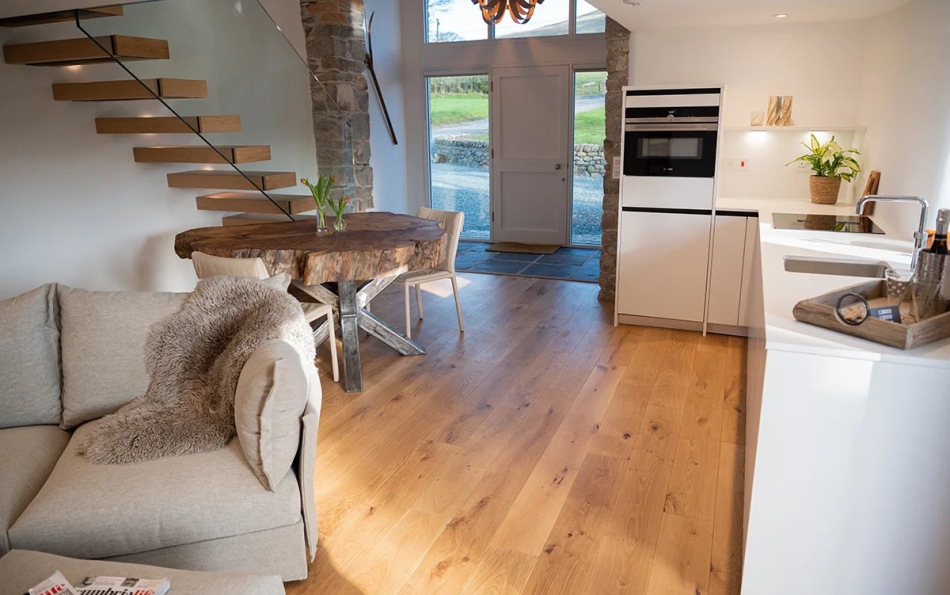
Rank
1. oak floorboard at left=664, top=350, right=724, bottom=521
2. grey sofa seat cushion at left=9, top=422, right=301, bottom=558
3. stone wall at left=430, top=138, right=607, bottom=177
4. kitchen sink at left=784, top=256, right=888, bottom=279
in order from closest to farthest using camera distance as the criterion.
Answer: grey sofa seat cushion at left=9, top=422, right=301, bottom=558 < oak floorboard at left=664, top=350, right=724, bottom=521 < kitchen sink at left=784, top=256, right=888, bottom=279 < stone wall at left=430, top=138, right=607, bottom=177

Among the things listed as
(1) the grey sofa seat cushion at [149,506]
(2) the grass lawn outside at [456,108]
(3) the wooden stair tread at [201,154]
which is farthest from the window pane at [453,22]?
(1) the grey sofa seat cushion at [149,506]

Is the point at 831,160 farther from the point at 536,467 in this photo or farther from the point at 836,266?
the point at 536,467

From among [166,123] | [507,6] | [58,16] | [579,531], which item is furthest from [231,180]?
[579,531]

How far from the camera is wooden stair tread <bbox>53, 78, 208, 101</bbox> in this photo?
12.8 feet

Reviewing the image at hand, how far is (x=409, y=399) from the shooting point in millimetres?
Answer: 3691

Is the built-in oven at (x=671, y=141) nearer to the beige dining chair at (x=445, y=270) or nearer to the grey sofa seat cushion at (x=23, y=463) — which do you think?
the beige dining chair at (x=445, y=270)

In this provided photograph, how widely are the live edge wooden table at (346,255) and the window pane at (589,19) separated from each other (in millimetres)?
3776

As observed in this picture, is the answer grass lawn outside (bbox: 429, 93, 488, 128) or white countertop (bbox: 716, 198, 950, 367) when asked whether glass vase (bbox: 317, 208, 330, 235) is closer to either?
white countertop (bbox: 716, 198, 950, 367)

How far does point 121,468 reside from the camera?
2.14m

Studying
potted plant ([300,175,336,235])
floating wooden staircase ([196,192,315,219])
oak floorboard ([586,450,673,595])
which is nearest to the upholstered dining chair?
potted plant ([300,175,336,235])

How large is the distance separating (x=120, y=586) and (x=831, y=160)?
4.65 m

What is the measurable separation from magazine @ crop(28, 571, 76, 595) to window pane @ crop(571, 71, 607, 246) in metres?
6.34

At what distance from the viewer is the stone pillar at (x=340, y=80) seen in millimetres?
5500

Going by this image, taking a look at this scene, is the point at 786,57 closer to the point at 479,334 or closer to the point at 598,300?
the point at 598,300
